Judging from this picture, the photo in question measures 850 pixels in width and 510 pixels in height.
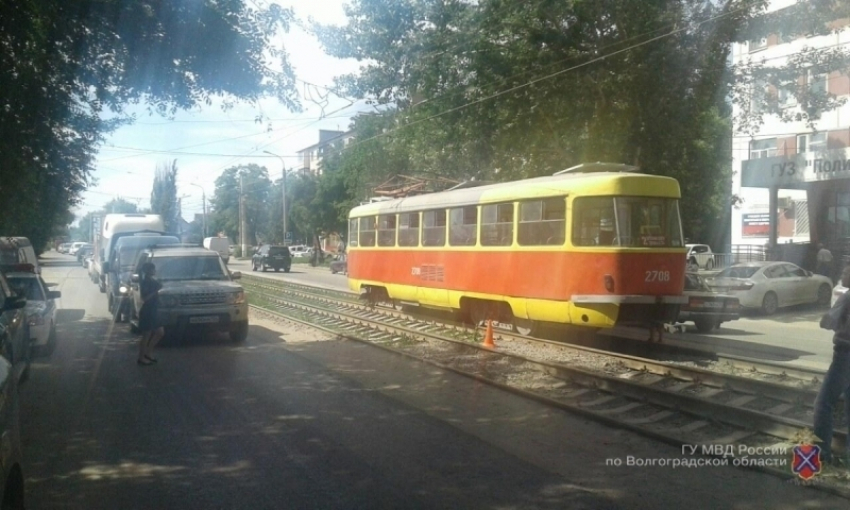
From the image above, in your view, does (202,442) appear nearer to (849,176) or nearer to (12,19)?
(12,19)

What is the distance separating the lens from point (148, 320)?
12250 millimetres

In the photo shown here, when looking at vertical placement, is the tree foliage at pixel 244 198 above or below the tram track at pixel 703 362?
above

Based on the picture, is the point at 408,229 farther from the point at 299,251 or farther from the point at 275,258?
the point at 299,251

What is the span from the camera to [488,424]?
8.54m

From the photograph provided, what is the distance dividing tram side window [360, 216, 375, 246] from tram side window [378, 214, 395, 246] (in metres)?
0.47

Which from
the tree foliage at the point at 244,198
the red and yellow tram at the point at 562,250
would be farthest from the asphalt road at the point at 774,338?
the tree foliage at the point at 244,198

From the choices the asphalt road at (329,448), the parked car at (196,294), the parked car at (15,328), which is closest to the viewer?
the asphalt road at (329,448)

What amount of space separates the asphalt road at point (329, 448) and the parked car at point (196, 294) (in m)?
2.14

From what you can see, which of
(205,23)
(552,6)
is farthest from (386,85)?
(205,23)

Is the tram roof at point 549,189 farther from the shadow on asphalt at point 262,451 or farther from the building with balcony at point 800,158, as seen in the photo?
the building with balcony at point 800,158

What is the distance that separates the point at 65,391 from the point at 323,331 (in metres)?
6.73

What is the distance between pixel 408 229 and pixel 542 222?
17.8 feet

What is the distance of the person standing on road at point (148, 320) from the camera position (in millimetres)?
12273

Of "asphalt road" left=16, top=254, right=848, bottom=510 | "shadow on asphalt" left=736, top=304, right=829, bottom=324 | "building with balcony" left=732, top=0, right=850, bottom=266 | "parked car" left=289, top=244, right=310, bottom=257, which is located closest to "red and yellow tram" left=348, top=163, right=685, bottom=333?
"asphalt road" left=16, top=254, right=848, bottom=510
